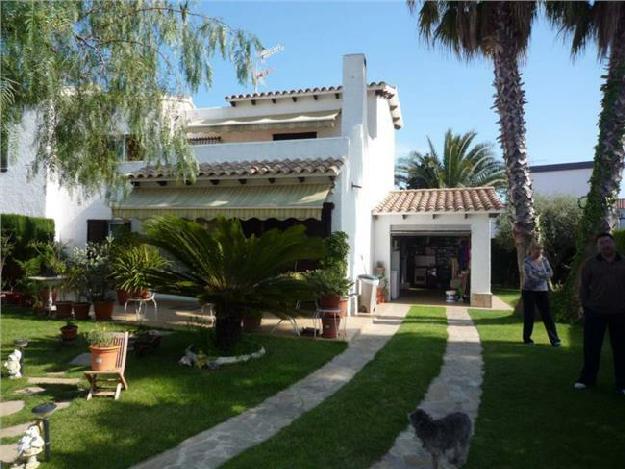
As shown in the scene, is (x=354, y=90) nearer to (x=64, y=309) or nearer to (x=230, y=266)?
(x=230, y=266)

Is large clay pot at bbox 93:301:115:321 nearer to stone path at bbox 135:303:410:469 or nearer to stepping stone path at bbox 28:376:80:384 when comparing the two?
stepping stone path at bbox 28:376:80:384

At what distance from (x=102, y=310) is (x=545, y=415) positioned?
13405mm

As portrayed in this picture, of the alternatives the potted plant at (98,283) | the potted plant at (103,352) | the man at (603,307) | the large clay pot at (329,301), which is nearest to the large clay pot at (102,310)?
the potted plant at (98,283)

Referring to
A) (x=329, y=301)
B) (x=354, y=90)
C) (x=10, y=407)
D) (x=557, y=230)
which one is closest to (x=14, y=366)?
(x=10, y=407)

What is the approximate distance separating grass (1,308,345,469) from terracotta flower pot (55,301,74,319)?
8.57ft

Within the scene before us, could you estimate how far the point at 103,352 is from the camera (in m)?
8.43

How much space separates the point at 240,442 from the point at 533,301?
9.08 meters

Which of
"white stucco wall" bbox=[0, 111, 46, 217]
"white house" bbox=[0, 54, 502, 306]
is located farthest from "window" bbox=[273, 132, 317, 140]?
"white stucco wall" bbox=[0, 111, 46, 217]

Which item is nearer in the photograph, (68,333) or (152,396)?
(152,396)

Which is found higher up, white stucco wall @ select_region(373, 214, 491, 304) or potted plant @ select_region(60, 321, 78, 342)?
white stucco wall @ select_region(373, 214, 491, 304)

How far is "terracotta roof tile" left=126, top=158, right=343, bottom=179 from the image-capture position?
16.3 meters

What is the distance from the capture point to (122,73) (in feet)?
31.6

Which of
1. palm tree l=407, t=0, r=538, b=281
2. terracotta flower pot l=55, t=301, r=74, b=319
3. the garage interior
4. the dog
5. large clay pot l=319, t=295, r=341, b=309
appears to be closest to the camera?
the dog

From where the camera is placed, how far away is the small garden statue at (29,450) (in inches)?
216
